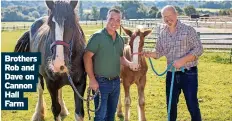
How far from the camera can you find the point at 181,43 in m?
5.16

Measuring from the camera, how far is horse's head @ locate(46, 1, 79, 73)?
4.65 m

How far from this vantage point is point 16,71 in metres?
7.94

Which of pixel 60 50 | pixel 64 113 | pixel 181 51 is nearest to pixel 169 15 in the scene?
pixel 181 51

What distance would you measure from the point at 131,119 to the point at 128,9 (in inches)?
1696

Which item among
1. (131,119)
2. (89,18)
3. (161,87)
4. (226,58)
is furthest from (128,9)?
(131,119)

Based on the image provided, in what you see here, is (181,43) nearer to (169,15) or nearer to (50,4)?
(169,15)

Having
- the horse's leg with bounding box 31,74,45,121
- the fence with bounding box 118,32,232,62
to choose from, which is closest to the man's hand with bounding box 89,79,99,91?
the horse's leg with bounding box 31,74,45,121

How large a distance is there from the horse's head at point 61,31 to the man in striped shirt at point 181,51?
124 cm

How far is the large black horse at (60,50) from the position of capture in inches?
187

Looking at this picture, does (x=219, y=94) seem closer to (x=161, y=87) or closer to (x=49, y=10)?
(x=161, y=87)

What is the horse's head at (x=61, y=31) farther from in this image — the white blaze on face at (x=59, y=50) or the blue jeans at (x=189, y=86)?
the blue jeans at (x=189, y=86)

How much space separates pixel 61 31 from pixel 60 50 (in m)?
0.27

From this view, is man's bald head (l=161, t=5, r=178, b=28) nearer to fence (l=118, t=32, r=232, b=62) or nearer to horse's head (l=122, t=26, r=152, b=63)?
horse's head (l=122, t=26, r=152, b=63)

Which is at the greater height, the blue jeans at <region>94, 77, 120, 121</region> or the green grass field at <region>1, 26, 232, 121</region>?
the blue jeans at <region>94, 77, 120, 121</region>
